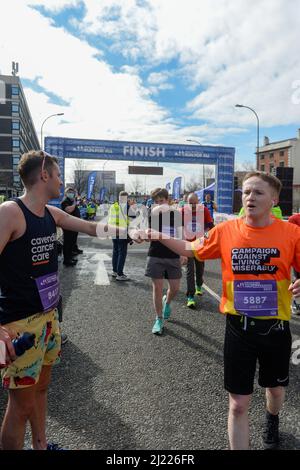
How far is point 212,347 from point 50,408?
6.80ft

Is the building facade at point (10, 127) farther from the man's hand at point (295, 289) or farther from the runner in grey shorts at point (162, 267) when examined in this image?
the man's hand at point (295, 289)

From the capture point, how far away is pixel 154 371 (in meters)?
3.66

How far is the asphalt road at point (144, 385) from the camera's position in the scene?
2.62 metres

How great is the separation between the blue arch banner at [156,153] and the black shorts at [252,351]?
19.2 meters

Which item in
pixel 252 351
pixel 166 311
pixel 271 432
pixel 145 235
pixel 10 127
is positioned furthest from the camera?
pixel 10 127

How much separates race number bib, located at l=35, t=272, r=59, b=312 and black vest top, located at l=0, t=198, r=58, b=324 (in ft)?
0.09

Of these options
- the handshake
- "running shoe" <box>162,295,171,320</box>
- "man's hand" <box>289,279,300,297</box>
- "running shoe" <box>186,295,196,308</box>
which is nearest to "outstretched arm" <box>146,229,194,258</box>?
the handshake

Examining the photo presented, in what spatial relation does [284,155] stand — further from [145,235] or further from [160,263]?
[145,235]

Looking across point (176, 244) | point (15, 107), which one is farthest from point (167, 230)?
point (15, 107)

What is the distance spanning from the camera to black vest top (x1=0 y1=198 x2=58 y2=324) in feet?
6.70

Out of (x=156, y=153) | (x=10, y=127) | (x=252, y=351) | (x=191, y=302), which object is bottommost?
(x=191, y=302)

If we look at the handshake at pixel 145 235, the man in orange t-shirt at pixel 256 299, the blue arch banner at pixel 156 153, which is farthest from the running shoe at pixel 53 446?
the blue arch banner at pixel 156 153

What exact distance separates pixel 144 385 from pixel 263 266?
1870 mm

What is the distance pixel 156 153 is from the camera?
21.4 meters
